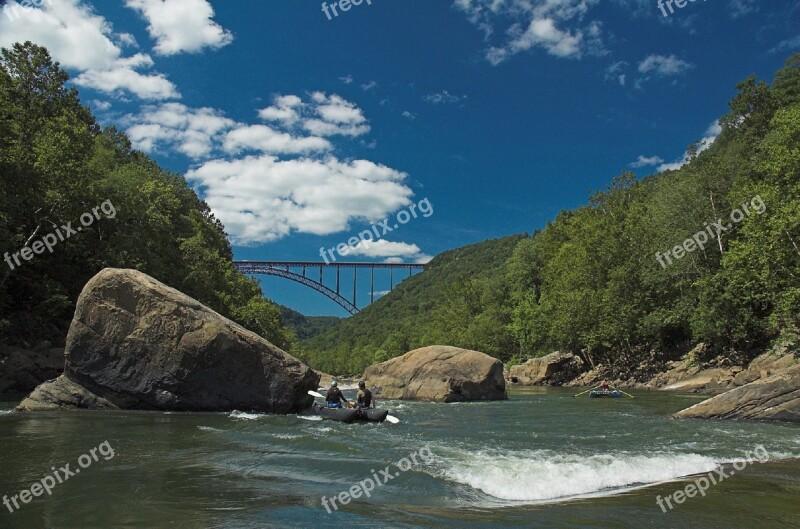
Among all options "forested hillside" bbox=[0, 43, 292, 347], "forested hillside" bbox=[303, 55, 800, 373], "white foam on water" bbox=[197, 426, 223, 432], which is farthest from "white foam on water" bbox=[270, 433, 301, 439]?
"forested hillside" bbox=[303, 55, 800, 373]

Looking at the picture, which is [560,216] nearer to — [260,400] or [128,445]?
[260,400]

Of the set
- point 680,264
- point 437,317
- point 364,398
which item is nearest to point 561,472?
point 364,398

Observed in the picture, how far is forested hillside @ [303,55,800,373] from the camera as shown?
24109 mm

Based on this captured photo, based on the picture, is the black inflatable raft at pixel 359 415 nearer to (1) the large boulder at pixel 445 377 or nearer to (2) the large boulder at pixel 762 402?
(1) the large boulder at pixel 445 377

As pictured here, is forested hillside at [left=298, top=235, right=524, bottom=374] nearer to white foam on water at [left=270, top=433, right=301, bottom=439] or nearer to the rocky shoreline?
the rocky shoreline

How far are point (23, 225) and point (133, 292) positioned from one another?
13.4 m

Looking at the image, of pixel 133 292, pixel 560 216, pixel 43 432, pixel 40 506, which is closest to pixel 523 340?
pixel 560 216

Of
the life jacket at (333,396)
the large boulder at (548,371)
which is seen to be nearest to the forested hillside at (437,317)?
the large boulder at (548,371)

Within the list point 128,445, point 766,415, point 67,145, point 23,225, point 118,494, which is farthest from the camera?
point 67,145

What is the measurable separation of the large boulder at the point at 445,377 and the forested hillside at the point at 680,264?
12.4 meters

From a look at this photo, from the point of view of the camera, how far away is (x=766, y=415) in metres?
15.4

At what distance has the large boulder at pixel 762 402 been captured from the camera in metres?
15.2

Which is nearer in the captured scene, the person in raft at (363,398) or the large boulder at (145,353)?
the large boulder at (145,353)

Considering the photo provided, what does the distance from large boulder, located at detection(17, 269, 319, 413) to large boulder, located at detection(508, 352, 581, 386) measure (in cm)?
3773
